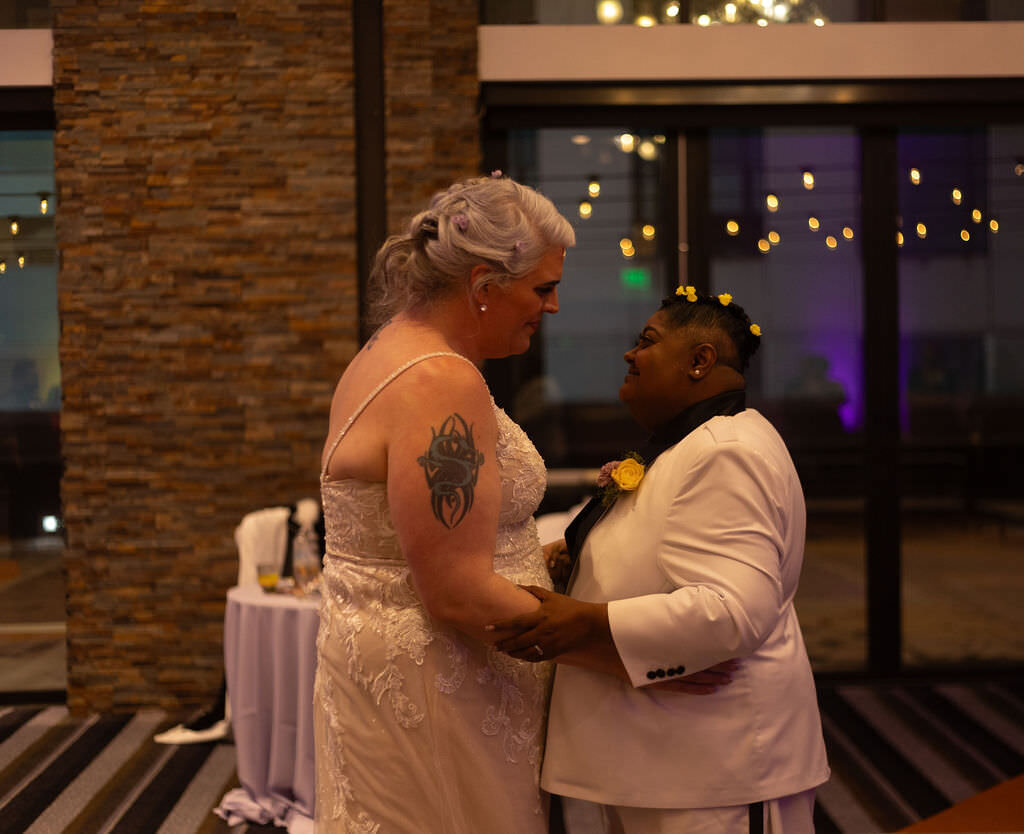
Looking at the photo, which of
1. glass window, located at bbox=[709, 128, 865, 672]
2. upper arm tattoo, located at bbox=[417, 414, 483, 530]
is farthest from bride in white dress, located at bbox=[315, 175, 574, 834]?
glass window, located at bbox=[709, 128, 865, 672]

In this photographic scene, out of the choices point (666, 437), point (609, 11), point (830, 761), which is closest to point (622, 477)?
point (666, 437)

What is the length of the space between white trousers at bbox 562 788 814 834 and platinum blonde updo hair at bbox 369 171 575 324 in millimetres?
903

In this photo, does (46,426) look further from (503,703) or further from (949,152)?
(949,152)

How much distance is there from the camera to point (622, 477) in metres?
1.68

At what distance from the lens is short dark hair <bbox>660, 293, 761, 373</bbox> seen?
168 centimetres

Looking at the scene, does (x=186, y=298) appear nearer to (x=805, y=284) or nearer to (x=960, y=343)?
(x=805, y=284)

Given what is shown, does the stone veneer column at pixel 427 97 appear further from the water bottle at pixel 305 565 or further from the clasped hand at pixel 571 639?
the clasped hand at pixel 571 639

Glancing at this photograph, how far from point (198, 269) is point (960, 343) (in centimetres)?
417

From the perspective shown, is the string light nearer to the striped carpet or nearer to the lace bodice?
the striped carpet

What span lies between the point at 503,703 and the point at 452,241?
31.0 inches

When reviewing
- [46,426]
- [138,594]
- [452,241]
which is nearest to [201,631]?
[138,594]

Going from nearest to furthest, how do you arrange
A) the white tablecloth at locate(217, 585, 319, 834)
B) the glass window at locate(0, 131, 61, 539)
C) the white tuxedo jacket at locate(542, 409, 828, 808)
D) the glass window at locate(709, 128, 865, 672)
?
the white tuxedo jacket at locate(542, 409, 828, 808)
the white tablecloth at locate(217, 585, 319, 834)
the glass window at locate(0, 131, 61, 539)
the glass window at locate(709, 128, 865, 672)

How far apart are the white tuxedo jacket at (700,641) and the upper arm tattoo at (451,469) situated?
295 mm

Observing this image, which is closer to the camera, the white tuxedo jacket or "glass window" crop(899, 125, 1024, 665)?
the white tuxedo jacket
